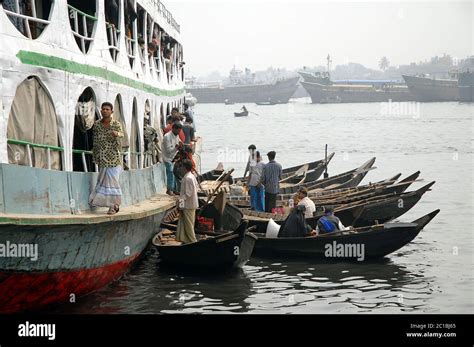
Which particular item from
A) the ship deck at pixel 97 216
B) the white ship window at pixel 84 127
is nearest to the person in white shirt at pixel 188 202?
the ship deck at pixel 97 216

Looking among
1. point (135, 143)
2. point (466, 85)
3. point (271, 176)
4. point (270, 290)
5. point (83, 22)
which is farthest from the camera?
point (466, 85)

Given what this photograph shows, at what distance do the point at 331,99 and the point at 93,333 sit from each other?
122m

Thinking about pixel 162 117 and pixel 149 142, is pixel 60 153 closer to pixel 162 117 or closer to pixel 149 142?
pixel 149 142

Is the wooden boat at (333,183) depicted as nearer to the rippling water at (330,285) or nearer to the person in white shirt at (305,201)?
the rippling water at (330,285)

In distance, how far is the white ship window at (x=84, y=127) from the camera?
39.4ft

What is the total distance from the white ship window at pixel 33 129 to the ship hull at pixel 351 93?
115 meters

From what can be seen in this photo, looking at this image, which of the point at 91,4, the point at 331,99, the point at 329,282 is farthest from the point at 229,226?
the point at 331,99

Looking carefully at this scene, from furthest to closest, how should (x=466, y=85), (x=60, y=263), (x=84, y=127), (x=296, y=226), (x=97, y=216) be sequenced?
(x=466, y=85) < (x=296, y=226) < (x=84, y=127) < (x=97, y=216) < (x=60, y=263)

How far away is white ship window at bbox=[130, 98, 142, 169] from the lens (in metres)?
15.5

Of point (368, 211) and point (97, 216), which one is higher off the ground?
point (97, 216)

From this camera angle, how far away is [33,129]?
10258 mm

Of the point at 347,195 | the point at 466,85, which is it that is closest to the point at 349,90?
the point at 466,85

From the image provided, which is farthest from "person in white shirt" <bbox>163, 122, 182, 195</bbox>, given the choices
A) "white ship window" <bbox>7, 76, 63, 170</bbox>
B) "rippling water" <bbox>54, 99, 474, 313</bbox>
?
"white ship window" <bbox>7, 76, 63, 170</bbox>

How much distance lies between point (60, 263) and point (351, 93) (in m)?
120
